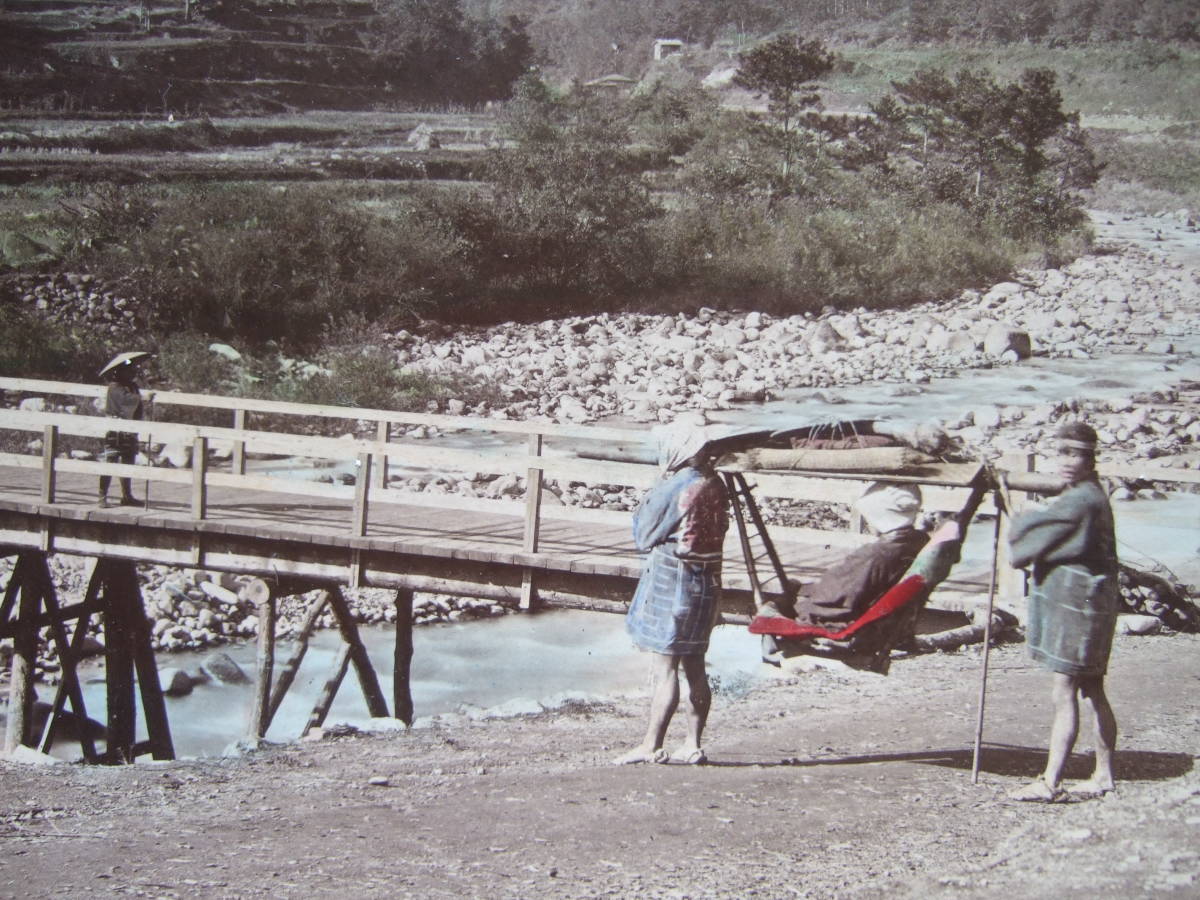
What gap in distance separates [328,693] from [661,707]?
4.84 metres

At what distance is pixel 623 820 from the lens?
5.80m

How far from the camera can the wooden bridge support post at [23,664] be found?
10.1 metres

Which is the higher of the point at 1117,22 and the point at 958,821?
the point at 1117,22

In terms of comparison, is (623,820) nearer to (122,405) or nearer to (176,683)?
(122,405)

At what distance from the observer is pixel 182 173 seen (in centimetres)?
3161

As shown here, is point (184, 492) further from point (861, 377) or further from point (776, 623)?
point (861, 377)

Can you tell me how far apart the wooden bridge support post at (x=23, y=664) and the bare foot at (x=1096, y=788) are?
781cm

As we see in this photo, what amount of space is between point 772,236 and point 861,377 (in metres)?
9.78

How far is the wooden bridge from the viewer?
838 centimetres

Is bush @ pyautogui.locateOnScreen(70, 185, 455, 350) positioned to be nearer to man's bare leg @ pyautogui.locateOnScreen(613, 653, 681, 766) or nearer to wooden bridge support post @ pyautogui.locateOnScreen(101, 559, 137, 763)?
wooden bridge support post @ pyautogui.locateOnScreen(101, 559, 137, 763)

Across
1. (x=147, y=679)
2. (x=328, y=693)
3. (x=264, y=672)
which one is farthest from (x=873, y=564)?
(x=147, y=679)

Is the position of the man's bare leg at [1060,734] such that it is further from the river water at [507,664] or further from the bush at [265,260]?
the bush at [265,260]

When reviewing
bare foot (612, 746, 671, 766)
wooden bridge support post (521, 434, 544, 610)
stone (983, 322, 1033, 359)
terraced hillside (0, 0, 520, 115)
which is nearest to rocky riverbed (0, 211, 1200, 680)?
stone (983, 322, 1033, 359)

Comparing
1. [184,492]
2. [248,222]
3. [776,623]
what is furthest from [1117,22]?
[776,623]
